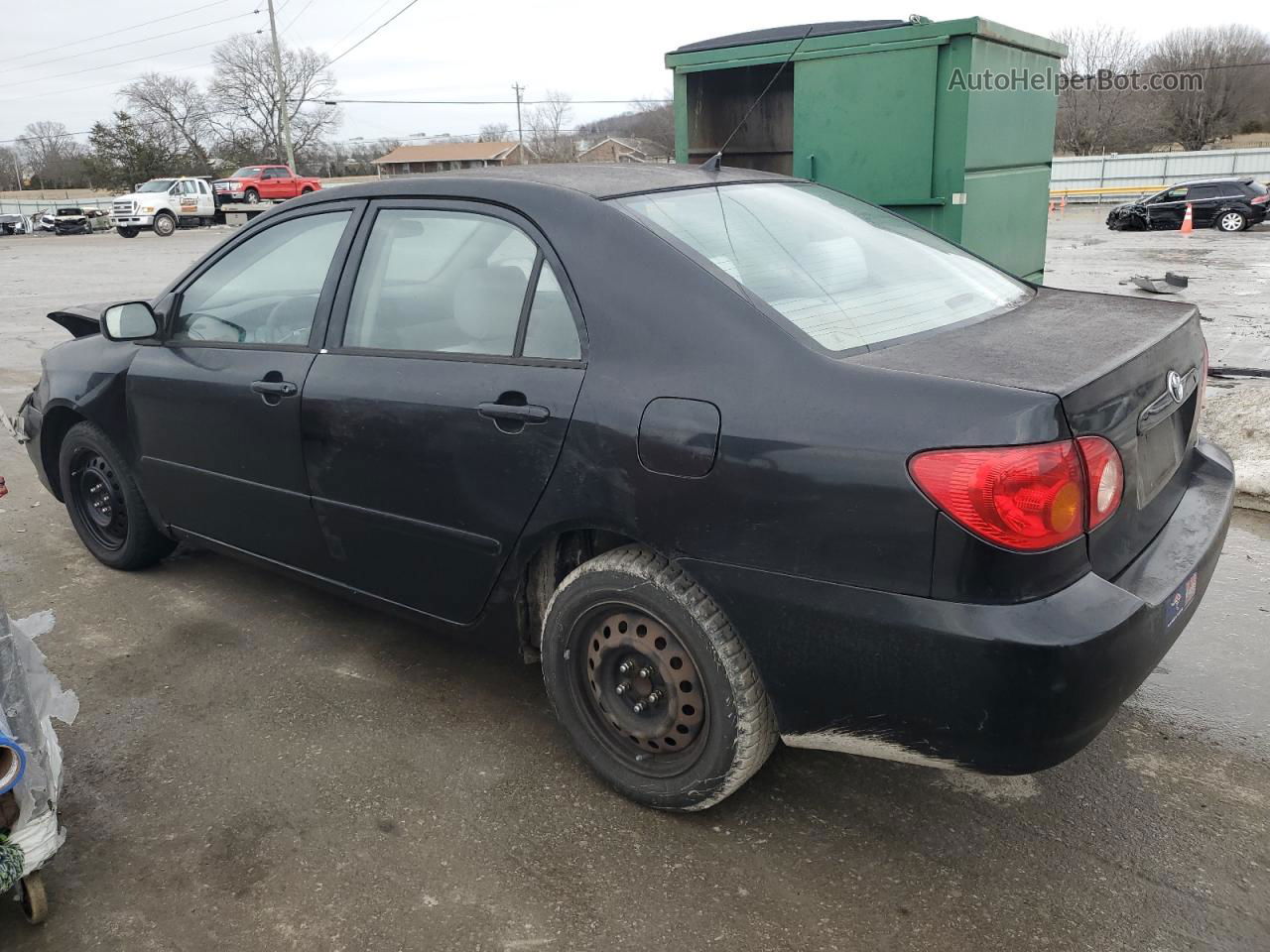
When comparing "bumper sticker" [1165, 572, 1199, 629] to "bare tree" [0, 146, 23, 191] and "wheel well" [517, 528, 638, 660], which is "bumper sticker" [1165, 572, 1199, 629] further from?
"bare tree" [0, 146, 23, 191]

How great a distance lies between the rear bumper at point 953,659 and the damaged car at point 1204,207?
2553 cm

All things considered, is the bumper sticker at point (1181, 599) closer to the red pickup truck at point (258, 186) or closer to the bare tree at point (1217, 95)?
the red pickup truck at point (258, 186)

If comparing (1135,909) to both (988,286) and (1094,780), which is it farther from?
(988,286)

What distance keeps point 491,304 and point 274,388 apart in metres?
0.87

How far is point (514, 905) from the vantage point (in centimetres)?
234

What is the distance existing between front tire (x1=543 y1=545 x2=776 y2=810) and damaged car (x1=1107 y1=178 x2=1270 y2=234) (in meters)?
25.8

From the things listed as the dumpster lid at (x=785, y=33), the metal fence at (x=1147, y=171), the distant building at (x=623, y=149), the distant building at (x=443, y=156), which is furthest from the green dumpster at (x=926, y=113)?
the distant building at (x=443, y=156)

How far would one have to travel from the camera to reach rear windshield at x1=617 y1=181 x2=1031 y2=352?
98.6 inches

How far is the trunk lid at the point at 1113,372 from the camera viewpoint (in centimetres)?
211

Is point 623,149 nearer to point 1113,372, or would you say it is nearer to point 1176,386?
point 1176,386

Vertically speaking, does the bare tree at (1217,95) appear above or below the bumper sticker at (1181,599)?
above

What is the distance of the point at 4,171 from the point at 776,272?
96.4 metres

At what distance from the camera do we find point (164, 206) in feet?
113

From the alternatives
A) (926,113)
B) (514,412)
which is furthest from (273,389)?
(926,113)
